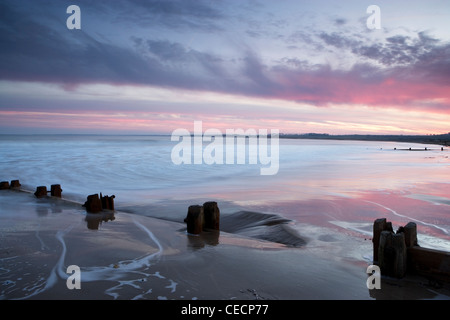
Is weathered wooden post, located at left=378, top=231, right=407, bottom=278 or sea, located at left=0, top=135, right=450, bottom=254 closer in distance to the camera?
weathered wooden post, located at left=378, top=231, right=407, bottom=278

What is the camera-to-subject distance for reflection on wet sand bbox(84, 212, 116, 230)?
717 cm

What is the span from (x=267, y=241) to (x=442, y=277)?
9.84 feet

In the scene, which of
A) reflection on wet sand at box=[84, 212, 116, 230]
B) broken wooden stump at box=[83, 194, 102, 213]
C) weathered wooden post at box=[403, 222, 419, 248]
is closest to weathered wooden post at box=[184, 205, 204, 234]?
reflection on wet sand at box=[84, 212, 116, 230]

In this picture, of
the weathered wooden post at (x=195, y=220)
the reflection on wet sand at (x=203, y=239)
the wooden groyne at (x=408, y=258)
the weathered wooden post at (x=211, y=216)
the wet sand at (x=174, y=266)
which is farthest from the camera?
the weathered wooden post at (x=211, y=216)

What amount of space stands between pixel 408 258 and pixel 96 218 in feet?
22.4

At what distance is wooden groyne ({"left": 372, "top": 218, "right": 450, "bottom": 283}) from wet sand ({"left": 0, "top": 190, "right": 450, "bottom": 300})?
15 centimetres

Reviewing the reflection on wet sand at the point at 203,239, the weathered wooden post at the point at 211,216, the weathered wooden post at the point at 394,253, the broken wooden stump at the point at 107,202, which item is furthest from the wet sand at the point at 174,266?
the broken wooden stump at the point at 107,202

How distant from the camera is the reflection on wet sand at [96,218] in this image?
282 inches

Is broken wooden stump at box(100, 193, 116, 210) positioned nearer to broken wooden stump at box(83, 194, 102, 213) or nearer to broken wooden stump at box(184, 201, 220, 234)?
broken wooden stump at box(83, 194, 102, 213)

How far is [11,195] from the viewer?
1088 cm

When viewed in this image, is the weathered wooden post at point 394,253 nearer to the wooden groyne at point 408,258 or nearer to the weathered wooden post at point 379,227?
the wooden groyne at point 408,258

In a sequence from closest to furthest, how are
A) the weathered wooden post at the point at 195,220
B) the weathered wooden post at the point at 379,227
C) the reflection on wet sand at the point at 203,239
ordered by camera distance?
the weathered wooden post at the point at 379,227 < the reflection on wet sand at the point at 203,239 < the weathered wooden post at the point at 195,220

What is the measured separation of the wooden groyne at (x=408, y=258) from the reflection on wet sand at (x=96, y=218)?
5.77 m

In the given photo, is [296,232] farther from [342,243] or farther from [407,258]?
[407,258]
